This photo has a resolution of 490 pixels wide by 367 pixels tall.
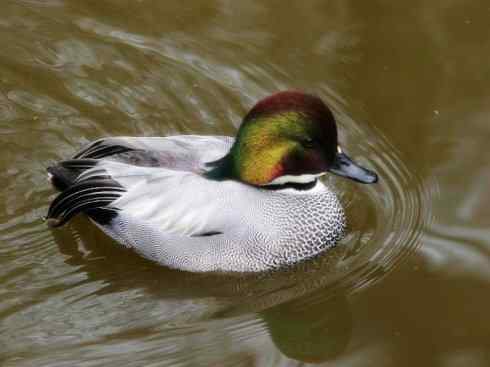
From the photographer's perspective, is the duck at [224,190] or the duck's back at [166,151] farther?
the duck's back at [166,151]

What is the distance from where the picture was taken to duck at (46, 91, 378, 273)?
590 cm

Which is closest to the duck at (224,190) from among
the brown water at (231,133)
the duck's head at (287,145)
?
the duck's head at (287,145)

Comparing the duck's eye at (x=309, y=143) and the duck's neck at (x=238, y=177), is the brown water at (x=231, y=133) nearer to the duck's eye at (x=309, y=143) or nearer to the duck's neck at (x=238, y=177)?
the duck's neck at (x=238, y=177)

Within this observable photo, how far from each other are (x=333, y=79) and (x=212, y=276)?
2359mm

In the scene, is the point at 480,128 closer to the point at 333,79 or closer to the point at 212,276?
the point at 333,79

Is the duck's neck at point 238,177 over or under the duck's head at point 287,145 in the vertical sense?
under

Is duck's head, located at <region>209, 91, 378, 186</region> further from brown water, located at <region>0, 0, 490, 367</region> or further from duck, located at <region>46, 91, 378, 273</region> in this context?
brown water, located at <region>0, 0, 490, 367</region>

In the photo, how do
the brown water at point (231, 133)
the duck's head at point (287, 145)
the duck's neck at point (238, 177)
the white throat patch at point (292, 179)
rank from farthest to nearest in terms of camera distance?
the white throat patch at point (292, 179) < the duck's neck at point (238, 177) < the duck's head at point (287, 145) < the brown water at point (231, 133)

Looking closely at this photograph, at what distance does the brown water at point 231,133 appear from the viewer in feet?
18.3

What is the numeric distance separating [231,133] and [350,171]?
1474mm

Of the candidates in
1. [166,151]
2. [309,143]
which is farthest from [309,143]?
[166,151]

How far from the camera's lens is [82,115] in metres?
7.26

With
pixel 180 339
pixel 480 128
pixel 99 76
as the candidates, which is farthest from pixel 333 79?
pixel 180 339

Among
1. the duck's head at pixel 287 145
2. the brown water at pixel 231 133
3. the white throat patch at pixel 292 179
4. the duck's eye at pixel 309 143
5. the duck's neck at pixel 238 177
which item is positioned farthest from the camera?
the white throat patch at pixel 292 179
